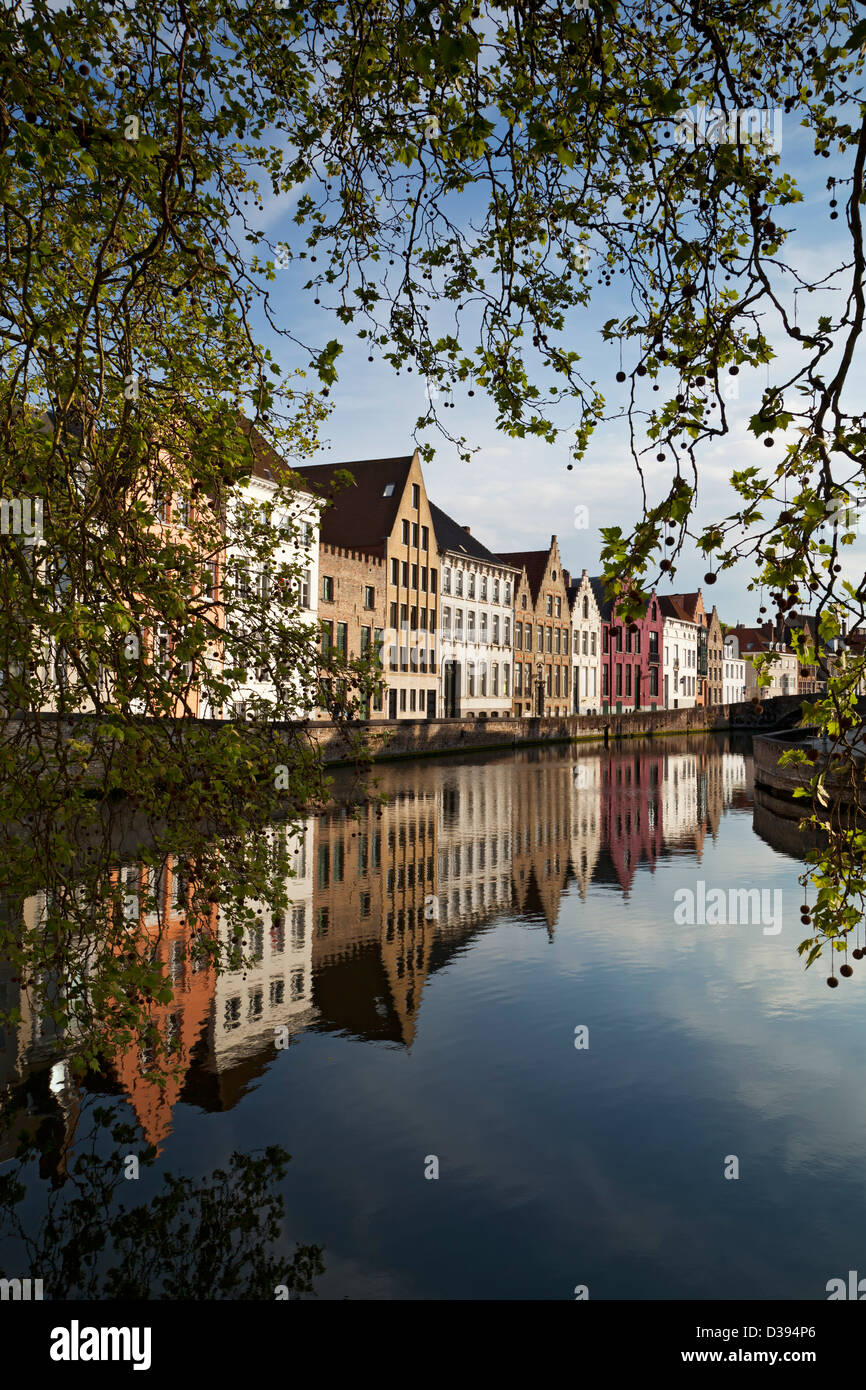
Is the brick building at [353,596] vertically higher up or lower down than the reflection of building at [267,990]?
higher up

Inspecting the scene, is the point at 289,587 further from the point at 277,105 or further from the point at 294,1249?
the point at 294,1249

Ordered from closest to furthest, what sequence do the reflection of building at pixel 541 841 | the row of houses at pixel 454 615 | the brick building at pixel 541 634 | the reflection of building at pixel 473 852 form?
the reflection of building at pixel 473 852
the reflection of building at pixel 541 841
the row of houses at pixel 454 615
the brick building at pixel 541 634

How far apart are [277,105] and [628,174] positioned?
99.7 inches

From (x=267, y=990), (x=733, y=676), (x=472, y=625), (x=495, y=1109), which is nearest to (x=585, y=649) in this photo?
(x=472, y=625)

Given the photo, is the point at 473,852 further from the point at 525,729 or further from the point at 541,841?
the point at 525,729

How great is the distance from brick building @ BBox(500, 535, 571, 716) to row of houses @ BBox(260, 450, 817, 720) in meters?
0.10

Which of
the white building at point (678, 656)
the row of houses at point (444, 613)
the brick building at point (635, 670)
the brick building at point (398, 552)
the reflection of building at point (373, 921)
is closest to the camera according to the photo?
the reflection of building at point (373, 921)

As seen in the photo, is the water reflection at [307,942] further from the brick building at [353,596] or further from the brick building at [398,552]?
the brick building at [398,552]

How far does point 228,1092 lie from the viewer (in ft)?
22.7

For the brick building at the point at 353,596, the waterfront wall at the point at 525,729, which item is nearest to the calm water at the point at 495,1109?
the waterfront wall at the point at 525,729

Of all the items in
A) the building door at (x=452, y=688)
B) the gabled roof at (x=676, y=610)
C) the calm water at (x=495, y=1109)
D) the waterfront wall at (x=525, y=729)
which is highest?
the gabled roof at (x=676, y=610)

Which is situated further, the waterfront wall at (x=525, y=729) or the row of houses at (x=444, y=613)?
the row of houses at (x=444, y=613)

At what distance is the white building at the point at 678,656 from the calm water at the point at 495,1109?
86196mm

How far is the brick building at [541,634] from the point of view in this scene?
67938 mm
